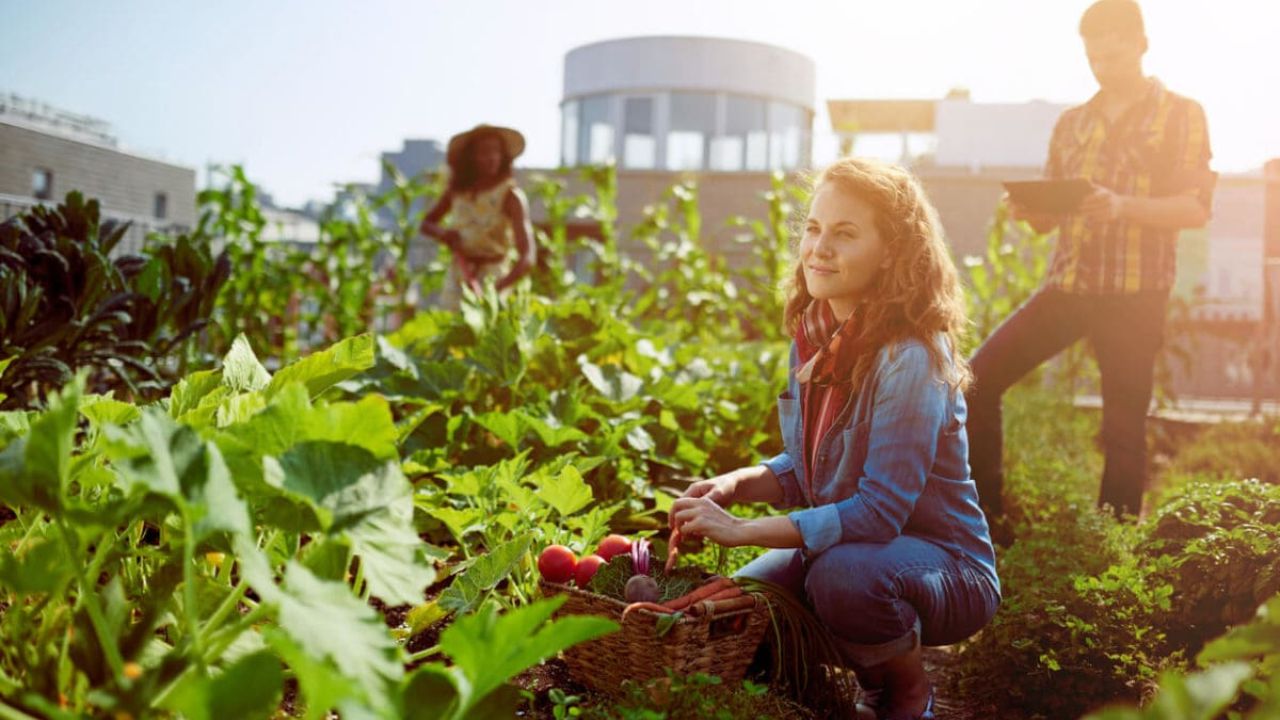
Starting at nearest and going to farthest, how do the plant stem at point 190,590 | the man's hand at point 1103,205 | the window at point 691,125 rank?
1. the plant stem at point 190,590
2. the man's hand at point 1103,205
3. the window at point 691,125

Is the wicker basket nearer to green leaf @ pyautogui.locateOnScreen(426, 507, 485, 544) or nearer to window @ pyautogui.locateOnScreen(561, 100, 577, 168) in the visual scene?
green leaf @ pyautogui.locateOnScreen(426, 507, 485, 544)

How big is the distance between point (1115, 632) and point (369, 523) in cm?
171

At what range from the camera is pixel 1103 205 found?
338 cm

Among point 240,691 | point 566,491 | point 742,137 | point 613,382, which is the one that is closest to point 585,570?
point 566,491

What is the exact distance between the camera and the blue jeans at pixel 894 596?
1.94 meters

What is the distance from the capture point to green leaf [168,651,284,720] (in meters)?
0.95

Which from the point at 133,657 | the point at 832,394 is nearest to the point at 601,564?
the point at 832,394

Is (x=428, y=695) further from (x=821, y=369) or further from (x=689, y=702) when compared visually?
(x=821, y=369)

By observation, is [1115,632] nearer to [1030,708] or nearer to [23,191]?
[1030,708]

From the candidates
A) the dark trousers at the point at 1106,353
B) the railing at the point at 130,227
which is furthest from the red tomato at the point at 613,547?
the railing at the point at 130,227

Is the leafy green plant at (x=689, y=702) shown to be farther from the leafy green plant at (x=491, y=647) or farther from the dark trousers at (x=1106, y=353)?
the dark trousers at (x=1106, y=353)

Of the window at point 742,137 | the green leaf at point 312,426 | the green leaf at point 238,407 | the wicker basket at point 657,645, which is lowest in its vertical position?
the wicker basket at point 657,645

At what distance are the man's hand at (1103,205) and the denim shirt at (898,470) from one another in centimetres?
154

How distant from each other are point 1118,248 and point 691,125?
64.4ft
